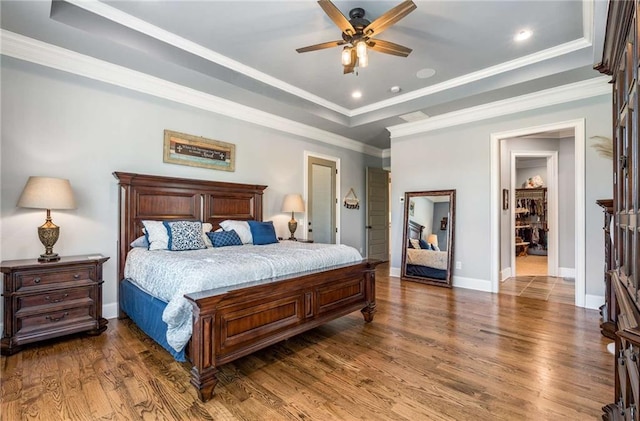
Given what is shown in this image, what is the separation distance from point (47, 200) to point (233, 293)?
6.58ft

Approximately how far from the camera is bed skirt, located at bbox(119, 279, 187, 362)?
2.29 meters

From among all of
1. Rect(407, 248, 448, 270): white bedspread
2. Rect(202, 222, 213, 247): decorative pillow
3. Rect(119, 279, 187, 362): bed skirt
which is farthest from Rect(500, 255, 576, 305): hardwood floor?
Rect(119, 279, 187, 362): bed skirt

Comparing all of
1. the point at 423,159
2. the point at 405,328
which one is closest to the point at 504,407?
the point at 405,328

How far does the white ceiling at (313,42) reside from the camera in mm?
2596

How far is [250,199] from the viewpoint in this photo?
459 centimetres

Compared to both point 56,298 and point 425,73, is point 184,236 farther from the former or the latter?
point 425,73

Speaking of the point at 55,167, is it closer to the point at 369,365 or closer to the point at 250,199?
the point at 250,199

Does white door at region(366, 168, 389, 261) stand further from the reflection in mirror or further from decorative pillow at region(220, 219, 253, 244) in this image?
decorative pillow at region(220, 219, 253, 244)

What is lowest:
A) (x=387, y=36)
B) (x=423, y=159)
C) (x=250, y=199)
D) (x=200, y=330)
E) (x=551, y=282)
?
(x=551, y=282)

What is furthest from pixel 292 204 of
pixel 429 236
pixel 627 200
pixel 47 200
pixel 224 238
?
pixel 627 200

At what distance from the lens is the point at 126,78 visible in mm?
3418

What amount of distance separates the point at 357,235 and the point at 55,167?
5093mm

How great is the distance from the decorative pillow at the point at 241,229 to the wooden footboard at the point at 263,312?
152 cm

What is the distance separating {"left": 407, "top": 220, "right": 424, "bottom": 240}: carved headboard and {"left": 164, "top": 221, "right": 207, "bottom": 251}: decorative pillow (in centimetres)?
343
